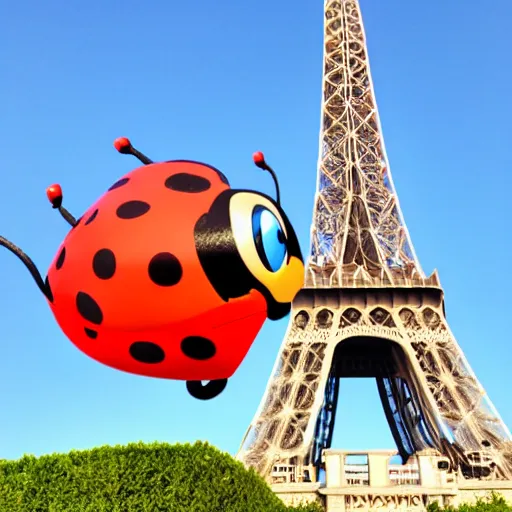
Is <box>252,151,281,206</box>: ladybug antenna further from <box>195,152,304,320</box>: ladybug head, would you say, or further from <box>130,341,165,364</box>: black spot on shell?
<box>130,341,165,364</box>: black spot on shell

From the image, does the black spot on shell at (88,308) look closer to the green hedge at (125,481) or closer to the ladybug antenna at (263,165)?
the ladybug antenna at (263,165)

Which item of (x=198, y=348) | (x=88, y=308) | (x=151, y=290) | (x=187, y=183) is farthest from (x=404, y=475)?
(x=151, y=290)

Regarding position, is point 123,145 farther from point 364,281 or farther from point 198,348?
point 364,281

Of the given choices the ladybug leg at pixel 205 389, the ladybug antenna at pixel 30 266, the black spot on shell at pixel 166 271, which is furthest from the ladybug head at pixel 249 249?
the ladybug antenna at pixel 30 266

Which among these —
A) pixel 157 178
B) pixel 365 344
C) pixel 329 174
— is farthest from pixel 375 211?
pixel 157 178

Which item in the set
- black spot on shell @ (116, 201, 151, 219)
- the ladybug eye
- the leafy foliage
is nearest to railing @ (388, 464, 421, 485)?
the leafy foliage
